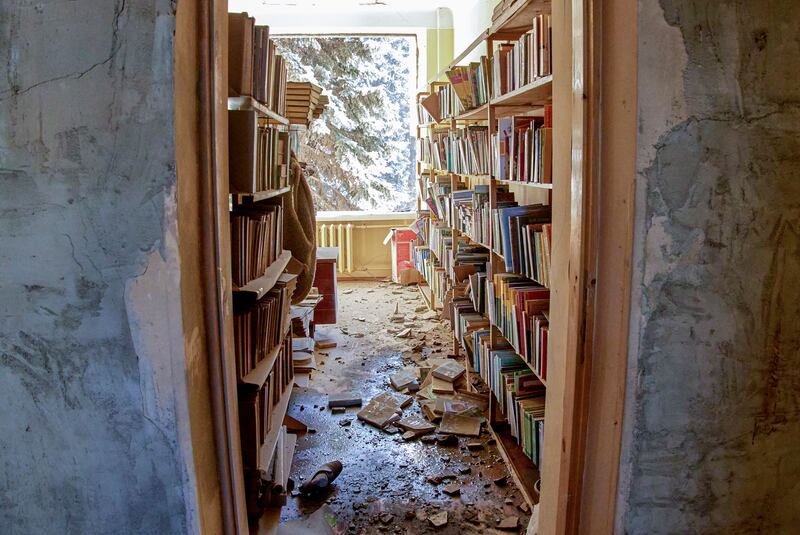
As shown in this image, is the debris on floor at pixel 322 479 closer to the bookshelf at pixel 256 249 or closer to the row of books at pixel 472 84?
the bookshelf at pixel 256 249

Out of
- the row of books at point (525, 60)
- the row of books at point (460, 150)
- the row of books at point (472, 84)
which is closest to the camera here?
the row of books at point (525, 60)

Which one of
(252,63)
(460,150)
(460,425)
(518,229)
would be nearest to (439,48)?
(460,150)

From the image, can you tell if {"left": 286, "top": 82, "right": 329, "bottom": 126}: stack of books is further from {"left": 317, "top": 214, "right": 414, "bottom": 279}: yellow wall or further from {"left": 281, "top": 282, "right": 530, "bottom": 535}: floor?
{"left": 317, "top": 214, "right": 414, "bottom": 279}: yellow wall

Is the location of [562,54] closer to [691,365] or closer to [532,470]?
[691,365]

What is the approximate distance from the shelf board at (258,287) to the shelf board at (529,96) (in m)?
1.34

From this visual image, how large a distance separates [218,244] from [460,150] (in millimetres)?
2908

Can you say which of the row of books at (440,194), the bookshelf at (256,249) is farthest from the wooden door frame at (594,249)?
the row of books at (440,194)

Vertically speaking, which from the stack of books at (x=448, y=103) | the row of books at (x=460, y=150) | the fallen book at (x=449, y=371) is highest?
the stack of books at (x=448, y=103)

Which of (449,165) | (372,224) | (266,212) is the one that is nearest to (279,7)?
(372,224)

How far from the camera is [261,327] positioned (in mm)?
2297

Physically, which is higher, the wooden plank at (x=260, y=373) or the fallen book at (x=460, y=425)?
the wooden plank at (x=260, y=373)

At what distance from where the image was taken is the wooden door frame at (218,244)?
125 centimetres

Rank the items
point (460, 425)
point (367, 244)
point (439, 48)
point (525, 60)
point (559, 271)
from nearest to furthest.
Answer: point (559, 271) < point (525, 60) < point (460, 425) < point (439, 48) < point (367, 244)

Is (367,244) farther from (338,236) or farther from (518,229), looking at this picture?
(518,229)
